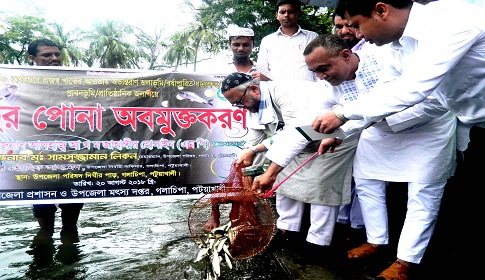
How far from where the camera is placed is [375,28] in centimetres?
201

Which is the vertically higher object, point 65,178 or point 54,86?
point 54,86

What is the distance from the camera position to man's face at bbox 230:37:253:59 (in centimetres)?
443

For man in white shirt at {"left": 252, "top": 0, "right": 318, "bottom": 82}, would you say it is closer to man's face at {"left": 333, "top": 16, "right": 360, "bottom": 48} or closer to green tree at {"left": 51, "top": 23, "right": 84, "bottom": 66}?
man's face at {"left": 333, "top": 16, "right": 360, "bottom": 48}

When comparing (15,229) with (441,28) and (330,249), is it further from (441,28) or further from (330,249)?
(441,28)

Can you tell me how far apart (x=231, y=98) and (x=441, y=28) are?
1.83 meters

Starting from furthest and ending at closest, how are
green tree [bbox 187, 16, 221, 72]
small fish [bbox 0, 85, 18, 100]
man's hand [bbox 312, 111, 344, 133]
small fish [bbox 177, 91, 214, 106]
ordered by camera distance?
green tree [bbox 187, 16, 221, 72] < small fish [bbox 177, 91, 214, 106] < small fish [bbox 0, 85, 18, 100] < man's hand [bbox 312, 111, 344, 133]

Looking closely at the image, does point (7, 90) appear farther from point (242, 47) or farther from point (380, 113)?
point (380, 113)

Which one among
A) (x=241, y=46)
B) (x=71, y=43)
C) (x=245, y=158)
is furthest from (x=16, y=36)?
(x=245, y=158)

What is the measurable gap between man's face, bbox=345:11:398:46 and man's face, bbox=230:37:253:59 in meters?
2.44

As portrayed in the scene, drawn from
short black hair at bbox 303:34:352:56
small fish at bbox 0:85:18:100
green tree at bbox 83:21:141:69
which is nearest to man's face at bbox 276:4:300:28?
short black hair at bbox 303:34:352:56

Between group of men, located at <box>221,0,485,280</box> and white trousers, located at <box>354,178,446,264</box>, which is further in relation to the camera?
white trousers, located at <box>354,178,446,264</box>

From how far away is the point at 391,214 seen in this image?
3.72 m

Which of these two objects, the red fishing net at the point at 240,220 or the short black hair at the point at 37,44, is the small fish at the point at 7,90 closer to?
the short black hair at the point at 37,44

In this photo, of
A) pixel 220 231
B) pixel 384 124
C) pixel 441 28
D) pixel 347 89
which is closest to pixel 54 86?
pixel 220 231
